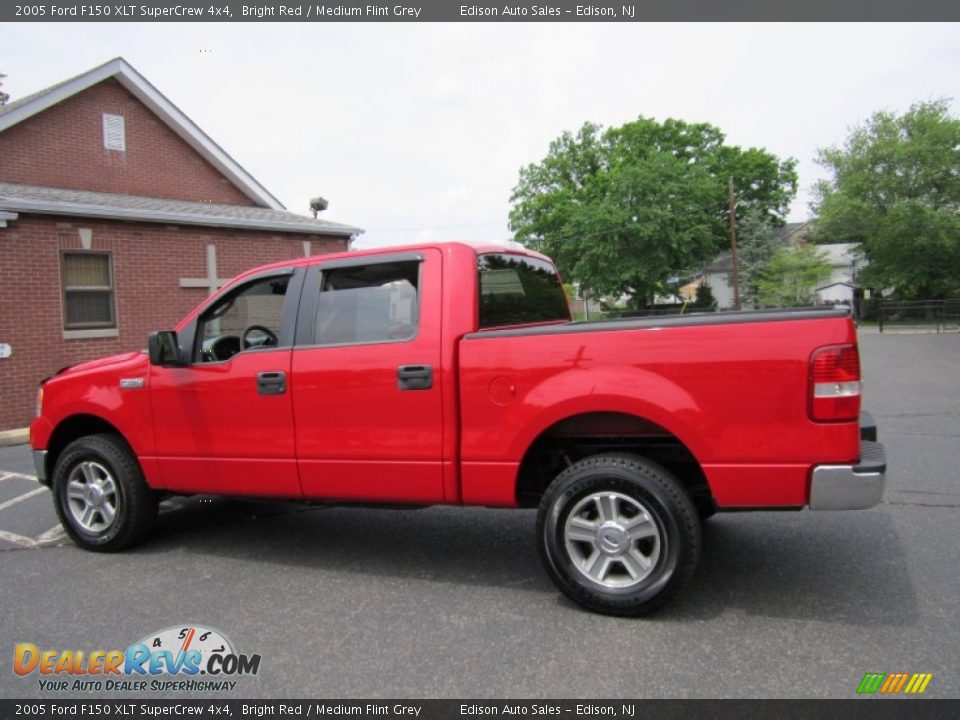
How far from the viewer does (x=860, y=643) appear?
10.0 ft

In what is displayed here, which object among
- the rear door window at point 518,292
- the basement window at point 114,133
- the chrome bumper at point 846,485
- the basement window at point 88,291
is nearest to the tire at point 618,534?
the chrome bumper at point 846,485

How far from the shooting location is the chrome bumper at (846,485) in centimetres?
307

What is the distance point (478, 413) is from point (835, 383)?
1.69 metres

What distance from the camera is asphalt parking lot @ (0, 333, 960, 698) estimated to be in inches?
113

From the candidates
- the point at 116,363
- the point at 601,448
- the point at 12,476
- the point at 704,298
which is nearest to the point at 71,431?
the point at 116,363

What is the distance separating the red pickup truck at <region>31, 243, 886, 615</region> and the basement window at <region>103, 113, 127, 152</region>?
12.4m

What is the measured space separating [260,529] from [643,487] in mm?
3139

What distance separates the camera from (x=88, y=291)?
12.0 metres

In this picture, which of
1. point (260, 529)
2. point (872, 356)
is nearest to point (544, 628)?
point (260, 529)

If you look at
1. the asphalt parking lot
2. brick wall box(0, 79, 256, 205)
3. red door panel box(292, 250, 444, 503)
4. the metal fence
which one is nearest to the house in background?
the metal fence

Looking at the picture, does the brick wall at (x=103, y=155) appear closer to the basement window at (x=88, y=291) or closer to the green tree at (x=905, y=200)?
the basement window at (x=88, y=291)

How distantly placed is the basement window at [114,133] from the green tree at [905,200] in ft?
142
